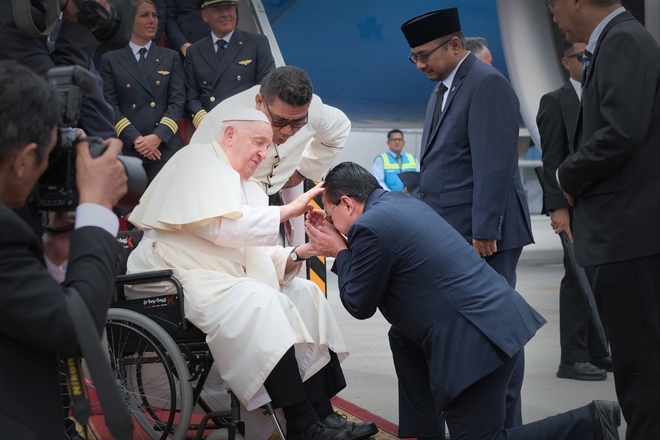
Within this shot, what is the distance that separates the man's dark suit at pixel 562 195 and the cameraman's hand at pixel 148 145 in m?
2.08

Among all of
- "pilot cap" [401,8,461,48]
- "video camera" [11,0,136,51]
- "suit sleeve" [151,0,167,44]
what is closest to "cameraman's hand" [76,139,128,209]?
"video camera" [11,0,136,51]

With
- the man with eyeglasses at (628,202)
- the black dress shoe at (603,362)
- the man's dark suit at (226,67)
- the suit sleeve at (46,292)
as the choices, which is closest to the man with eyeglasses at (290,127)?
the man's dark suit at (226,67)

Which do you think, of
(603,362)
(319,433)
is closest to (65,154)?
(319,433)

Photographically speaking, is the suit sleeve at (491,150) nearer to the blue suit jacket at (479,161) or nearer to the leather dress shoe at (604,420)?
the blue suit jacket at (479,161)

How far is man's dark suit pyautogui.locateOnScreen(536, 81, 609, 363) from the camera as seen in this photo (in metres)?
4.03

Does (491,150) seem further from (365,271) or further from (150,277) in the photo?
(150,277)

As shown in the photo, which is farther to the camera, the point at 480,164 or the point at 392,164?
the point at 392,164

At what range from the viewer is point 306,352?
328cm

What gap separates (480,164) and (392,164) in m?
9.11

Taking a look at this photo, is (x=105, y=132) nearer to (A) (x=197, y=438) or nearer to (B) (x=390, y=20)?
(A) (x=197, y=438)

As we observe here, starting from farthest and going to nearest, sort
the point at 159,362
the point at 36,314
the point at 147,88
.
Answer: the point at 147,88 < the point at 159,362 < the point at 36,314

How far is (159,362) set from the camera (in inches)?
123

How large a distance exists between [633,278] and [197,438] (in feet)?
5.29

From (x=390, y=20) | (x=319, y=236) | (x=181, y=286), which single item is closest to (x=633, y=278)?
A: (x=319, y=236)
